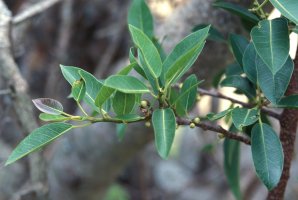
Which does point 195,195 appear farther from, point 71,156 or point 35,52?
point 71,156

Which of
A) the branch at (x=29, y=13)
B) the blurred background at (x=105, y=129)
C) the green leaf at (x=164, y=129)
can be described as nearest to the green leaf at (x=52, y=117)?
the green leaf at (x=164, y=129)

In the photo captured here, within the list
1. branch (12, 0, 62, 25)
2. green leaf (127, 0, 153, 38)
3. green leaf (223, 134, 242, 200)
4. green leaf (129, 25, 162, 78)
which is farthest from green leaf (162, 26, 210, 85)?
branch (12, 0, 62, 25)

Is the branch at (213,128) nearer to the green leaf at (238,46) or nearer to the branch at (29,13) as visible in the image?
the green leaf at (238,46)

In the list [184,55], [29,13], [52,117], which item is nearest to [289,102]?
[184,55]

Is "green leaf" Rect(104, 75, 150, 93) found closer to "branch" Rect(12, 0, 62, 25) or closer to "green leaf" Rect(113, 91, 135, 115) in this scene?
"green leaf" Rect(113, 91, 135, 115)

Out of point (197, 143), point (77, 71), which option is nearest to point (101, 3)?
point (197, 143)

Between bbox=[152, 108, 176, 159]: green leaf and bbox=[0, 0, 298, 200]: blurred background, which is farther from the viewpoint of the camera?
bbox=[0, 0, 298, 200]: blurred background
